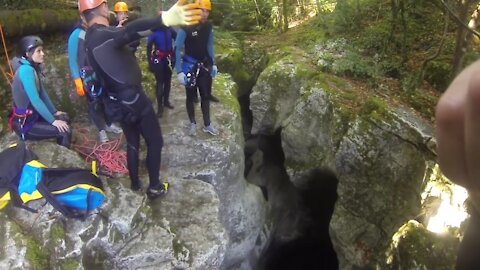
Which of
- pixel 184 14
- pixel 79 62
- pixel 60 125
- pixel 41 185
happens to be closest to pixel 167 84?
pixel 79 62

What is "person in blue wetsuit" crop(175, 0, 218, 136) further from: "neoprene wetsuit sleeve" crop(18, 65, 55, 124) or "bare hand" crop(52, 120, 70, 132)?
"neoprene wetsuit sleeve" crop(18, 65, 55, 124)

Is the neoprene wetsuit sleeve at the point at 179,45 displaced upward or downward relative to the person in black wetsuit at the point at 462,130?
downward

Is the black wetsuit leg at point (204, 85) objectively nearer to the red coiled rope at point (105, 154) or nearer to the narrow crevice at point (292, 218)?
the red coiled rope at point (105, 154)

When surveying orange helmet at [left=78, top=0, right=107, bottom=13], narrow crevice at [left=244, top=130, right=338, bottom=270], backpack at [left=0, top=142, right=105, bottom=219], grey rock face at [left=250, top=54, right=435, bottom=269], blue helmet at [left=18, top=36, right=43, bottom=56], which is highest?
orange helmet at [left=78, top=0, right=107, bottom=13]

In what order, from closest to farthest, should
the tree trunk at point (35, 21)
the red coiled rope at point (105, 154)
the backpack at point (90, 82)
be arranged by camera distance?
1. the backpack at point (90, 82)
2. the red coiled rope at point (105, 154)
3. the tree trunk at point (35, 21)

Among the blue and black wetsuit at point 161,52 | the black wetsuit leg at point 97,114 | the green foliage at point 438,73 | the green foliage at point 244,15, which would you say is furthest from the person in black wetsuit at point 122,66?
the green foliage at point 244,15

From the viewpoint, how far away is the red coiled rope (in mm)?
5969

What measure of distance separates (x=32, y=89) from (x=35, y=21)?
3417 mm

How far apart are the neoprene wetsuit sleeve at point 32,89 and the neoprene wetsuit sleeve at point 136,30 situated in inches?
59.1

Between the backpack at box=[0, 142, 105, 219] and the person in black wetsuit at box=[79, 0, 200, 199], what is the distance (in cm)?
73

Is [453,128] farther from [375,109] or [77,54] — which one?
[375,109]

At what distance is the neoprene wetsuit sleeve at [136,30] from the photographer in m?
4.24

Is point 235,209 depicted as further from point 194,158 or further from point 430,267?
point 430,267

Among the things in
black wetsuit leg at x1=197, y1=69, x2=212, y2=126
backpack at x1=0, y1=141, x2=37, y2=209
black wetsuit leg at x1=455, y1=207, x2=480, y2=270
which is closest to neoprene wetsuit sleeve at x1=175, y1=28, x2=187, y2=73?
black wetsuit leg at x1=197, y1=69, x2=212, y2=126
